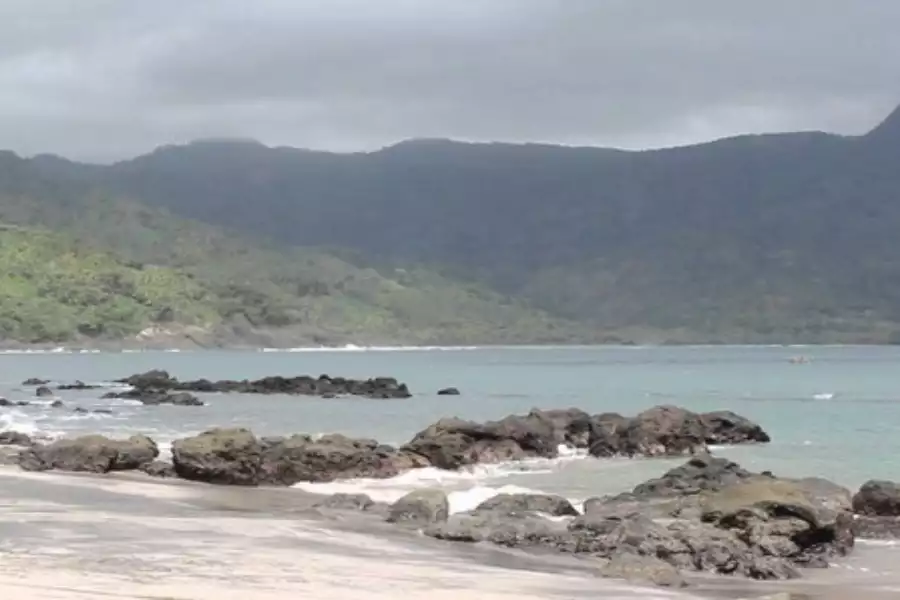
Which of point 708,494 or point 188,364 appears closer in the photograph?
point 708,494

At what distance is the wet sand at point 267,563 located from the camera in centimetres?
1662

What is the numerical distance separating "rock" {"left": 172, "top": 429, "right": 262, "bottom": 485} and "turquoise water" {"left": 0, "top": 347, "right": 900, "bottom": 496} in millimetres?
8371

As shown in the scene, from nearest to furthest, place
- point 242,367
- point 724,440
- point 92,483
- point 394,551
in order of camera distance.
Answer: point 394,551 → point 92,483 → point 724,440 → point 242,367

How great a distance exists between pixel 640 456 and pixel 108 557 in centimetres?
3256

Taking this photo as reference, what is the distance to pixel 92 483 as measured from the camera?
3250 cm

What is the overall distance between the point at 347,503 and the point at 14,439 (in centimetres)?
2377

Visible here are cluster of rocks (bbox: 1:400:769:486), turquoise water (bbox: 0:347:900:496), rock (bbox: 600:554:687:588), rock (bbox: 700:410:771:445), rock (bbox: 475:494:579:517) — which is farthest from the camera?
rock (bbox: 700:410:771:445)

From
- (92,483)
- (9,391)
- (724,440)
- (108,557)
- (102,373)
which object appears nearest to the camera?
(108,557)

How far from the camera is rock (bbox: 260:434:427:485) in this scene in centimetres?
3522

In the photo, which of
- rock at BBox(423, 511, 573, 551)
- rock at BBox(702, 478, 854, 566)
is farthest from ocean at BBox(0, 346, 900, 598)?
rock at BBox(423, 511, 573, 551)

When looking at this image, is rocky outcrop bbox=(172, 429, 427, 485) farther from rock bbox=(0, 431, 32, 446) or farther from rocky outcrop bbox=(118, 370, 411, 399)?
rocky outcrop bbox=(118, 370, 411, 399)

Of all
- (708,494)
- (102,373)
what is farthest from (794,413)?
(102,373)

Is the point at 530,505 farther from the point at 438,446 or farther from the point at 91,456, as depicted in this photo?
the point at 91,456

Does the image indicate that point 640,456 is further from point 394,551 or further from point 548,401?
point 548,401
